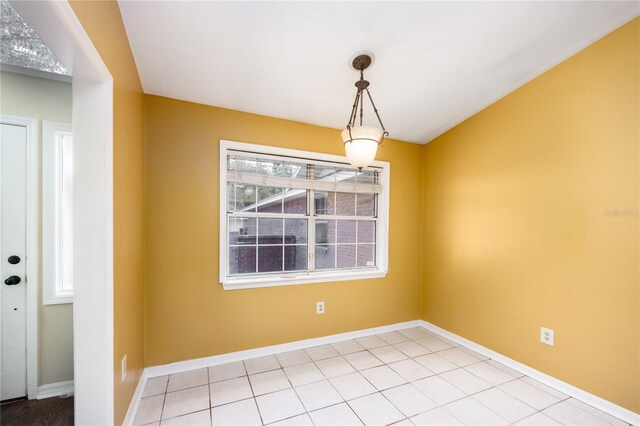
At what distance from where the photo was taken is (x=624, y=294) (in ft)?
6.19

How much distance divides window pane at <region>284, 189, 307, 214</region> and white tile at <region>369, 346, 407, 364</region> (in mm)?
1658

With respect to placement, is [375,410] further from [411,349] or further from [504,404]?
[411,349]

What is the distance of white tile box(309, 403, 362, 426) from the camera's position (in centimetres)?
180


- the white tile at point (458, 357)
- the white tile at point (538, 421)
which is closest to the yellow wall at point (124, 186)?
the white tile at point (538, 421)

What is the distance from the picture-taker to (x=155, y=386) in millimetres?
2170

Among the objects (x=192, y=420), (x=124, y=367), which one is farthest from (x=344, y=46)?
(x=192, y=420)

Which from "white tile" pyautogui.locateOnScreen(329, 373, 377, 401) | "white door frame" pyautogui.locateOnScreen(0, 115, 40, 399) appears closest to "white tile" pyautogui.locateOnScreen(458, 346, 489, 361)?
"white tile" pyautogui.locateOnScreen(329, 373, 377, 401)

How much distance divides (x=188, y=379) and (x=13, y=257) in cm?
156

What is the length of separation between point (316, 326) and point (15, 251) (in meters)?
2.54

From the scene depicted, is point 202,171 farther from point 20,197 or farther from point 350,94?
point 350,94

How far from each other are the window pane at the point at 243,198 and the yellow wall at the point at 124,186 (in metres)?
0.75

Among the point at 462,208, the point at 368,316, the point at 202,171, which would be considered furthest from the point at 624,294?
the point at 202,171

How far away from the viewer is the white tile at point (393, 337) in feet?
10.0

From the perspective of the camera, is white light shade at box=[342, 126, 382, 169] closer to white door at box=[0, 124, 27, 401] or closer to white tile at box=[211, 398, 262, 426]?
white tile at box=[211, 398, 262, 426]
